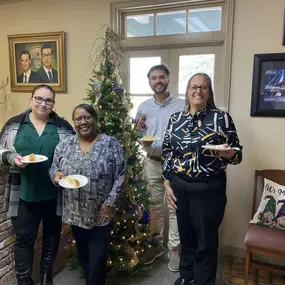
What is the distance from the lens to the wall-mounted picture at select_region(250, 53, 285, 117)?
2.24 metres

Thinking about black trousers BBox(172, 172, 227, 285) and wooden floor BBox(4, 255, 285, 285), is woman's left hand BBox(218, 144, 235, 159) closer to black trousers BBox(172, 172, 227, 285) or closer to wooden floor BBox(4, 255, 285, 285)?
black trousers BBox(172, 172, 227, 285)

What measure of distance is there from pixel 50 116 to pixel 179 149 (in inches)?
34.7

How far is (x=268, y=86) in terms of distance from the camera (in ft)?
7.50

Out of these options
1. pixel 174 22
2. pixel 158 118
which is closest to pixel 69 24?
pixel 174 22

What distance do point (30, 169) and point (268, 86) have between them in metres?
1.94

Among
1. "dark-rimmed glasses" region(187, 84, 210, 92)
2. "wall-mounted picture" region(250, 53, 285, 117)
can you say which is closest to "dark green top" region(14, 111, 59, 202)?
"dark-rimmed glasses" region(187, 84, 210, 92)

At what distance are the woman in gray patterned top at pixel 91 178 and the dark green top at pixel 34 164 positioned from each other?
11 cm

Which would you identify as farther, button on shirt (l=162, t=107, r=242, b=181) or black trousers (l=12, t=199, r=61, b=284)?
black trousers (l=12, t=199, r=61, b=284)

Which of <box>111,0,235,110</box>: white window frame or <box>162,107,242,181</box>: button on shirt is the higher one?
<box>111,0,235,110</box>: white window frame

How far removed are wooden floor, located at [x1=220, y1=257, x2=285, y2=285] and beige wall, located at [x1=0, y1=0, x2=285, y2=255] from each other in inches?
8.2

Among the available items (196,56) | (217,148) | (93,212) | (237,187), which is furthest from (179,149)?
(196,56)

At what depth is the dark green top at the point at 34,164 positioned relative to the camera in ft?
5.71

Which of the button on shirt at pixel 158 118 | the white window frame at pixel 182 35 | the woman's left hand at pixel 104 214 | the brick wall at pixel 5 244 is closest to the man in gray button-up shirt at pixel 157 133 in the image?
the button on shirt at pixel 158 118

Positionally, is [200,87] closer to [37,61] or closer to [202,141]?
[202,141]
